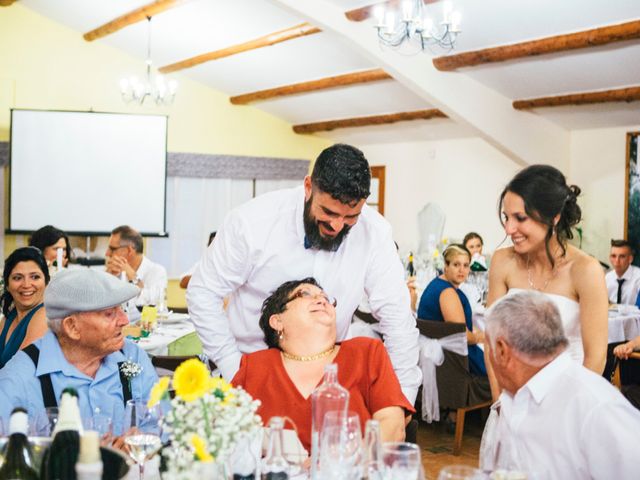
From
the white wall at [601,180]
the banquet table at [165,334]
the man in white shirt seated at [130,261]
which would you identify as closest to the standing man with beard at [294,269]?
the banquet table at [165,334]

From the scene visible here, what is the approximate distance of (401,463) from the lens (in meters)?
1.62

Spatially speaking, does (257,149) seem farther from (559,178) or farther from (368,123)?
(559,178)

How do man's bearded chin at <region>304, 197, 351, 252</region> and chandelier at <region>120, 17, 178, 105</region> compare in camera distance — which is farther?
chandelier at <region>120, 17, 178, 105</region>

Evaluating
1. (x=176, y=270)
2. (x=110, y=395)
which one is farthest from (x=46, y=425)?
(x=176, y=270)

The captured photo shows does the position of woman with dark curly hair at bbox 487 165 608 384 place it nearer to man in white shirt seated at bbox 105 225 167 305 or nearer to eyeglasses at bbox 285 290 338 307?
eyeglasses at bbox 285 290 338 307

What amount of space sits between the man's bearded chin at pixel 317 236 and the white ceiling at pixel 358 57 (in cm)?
438

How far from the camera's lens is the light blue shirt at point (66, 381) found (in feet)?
7.44

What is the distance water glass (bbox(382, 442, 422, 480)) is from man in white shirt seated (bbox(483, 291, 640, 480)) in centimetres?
28

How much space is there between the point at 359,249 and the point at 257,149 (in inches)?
340

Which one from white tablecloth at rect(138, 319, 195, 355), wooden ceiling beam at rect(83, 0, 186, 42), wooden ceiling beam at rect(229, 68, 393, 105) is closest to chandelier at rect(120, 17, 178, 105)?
wooden ceiling beam at rect(83, 0, 186, 42)

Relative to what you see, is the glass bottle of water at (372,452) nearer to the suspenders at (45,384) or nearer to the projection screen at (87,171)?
the suspenders at (45,384)

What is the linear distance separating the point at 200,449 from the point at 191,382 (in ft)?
0.43

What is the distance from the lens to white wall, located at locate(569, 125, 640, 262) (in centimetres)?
816

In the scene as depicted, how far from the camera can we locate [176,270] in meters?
10.6
